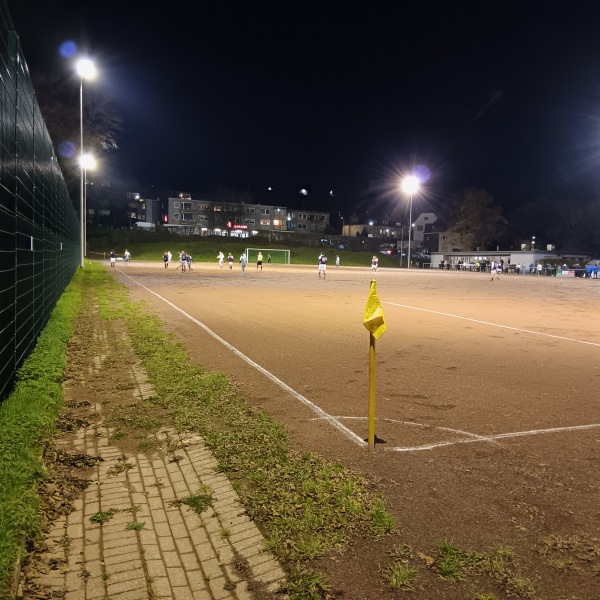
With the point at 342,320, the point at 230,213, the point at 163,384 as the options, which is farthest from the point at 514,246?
the point at 163,384

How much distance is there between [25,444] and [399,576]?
3.42 m

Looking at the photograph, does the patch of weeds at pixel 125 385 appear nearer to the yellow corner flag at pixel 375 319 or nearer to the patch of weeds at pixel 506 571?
the yellow corner flag at pixel 375 319

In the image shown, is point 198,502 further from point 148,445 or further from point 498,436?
point 498,436

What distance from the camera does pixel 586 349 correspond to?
34.0ft

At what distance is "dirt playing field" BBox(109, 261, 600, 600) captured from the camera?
3342 mm

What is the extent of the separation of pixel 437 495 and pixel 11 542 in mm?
3117

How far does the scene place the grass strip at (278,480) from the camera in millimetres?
3270

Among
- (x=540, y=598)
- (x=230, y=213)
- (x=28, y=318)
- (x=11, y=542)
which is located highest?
(x=230, y=213)

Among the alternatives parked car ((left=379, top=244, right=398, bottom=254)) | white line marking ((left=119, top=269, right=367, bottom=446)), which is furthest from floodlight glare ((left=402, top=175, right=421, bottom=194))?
white line marking ((left=119, top=269, right=367, bottom=446))

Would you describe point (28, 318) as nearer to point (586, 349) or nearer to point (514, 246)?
point (586, 349)

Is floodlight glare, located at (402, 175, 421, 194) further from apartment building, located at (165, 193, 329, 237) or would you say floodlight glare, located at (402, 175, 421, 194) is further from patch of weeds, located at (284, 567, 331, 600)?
patch of weeds, located at (284, 567, 331, 600)

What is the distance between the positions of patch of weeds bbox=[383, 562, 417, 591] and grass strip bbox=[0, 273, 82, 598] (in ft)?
7.10

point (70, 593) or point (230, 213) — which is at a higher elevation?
point (230, 213)

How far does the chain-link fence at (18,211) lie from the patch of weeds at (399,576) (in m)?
4.55
